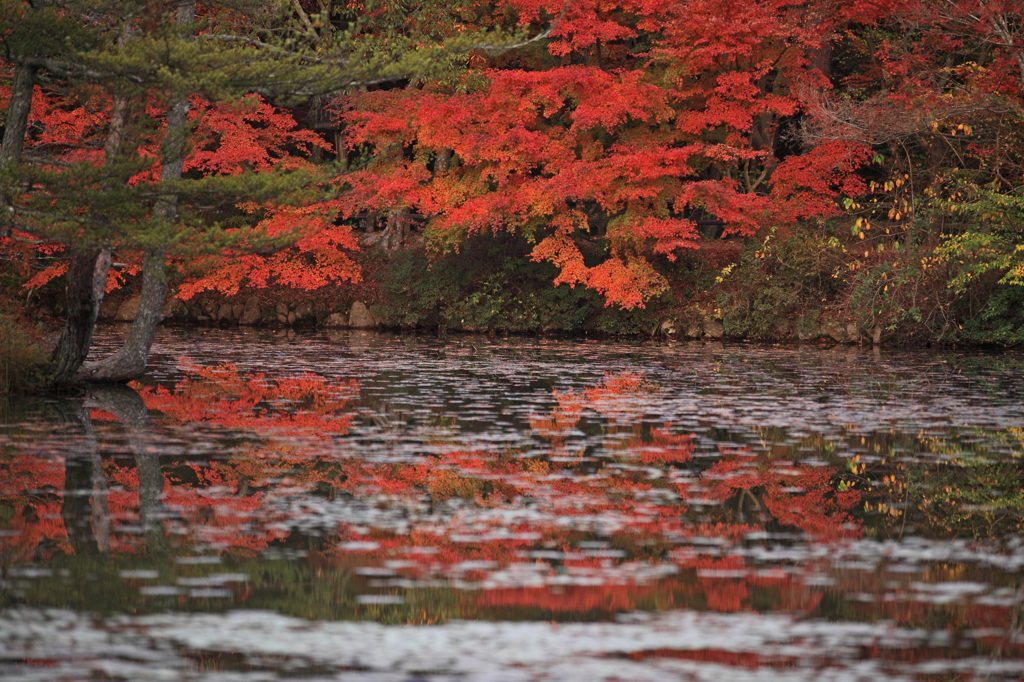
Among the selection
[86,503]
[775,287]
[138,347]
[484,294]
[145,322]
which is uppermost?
[775,287]

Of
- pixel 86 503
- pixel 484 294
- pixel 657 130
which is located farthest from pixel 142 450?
pixel 484 294

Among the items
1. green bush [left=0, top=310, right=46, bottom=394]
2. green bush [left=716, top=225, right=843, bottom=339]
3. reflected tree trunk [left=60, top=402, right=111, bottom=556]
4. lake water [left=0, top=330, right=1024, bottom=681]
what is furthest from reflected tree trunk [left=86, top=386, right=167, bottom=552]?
green bush [left=716, top=225, right=843, bottom=339]

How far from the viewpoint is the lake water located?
16.7ft

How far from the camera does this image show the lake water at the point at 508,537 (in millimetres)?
5082

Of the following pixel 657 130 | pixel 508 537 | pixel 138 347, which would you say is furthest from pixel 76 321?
pixel 657 130

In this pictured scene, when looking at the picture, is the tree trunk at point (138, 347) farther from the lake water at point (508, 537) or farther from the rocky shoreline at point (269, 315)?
the rocky shoreline at point (269, 315)

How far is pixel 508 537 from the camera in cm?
727

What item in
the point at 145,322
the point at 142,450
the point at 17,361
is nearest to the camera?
the point at 142,450

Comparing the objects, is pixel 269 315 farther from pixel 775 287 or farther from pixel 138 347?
pixel 138 347

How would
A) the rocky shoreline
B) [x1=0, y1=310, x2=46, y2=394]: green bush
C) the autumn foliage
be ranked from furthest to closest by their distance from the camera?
the rocky shoreline → the autumn foliage → [x1=0, y1=310, x2=46, y2=394]: green bush

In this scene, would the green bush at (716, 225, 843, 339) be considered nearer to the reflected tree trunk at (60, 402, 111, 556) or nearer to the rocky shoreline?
the rocky shoreline

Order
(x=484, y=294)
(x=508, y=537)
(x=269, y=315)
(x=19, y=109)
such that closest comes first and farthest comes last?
(x=508, y=537) → (x=19, y=109) → (x=484, y=294) → (x=269, y=315)

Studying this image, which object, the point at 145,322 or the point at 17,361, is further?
the point at 145,322

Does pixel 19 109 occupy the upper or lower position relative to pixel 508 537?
upper
